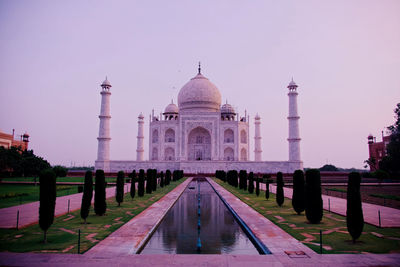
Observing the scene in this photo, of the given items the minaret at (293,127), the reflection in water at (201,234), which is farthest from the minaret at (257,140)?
the reflection in water at (201,234)

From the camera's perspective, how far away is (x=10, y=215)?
768 centimetres

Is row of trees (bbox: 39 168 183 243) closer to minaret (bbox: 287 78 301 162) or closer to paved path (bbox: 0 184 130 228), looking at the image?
paved path (bbox: 0 184 130 228)

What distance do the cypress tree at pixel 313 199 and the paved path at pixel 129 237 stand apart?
3.52 meters

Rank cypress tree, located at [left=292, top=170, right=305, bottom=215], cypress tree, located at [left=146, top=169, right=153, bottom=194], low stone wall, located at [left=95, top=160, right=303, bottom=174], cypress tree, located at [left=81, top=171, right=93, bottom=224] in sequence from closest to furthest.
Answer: cypress tree, located at [left=81, top=171, right=93, bottom=224], cypress tree, located at [left=292, top=170, right=305, bottom=215], cypress tree, located at [left=146, top=169, right=153, bottom=194], low stone wall, located at [left=95, top=160, right=303, bottom=174]

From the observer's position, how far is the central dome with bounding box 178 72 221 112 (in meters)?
34.4

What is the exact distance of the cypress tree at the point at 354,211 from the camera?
5270 millimetres

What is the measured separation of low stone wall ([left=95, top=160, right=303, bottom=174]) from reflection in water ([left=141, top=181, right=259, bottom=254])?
18.0 metres

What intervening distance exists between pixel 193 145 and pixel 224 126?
4.01 meters

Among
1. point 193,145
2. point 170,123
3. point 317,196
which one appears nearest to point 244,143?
point 193,145

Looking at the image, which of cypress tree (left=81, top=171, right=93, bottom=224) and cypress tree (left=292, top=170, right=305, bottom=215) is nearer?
cypress tree (left=81, top=171, right=93, bottom=224)

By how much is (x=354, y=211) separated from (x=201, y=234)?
2963 mm

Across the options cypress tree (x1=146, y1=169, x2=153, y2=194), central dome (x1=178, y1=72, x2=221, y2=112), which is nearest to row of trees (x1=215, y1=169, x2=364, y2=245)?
cypress tree (x1=146, y1=169, x2=153, y2=194)

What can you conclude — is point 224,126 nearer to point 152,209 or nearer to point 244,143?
point 244,143

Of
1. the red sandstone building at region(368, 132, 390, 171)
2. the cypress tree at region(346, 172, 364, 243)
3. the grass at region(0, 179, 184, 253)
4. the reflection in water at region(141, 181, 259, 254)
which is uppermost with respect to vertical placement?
the red sandstone building at region(368, 132, 390, 171)
